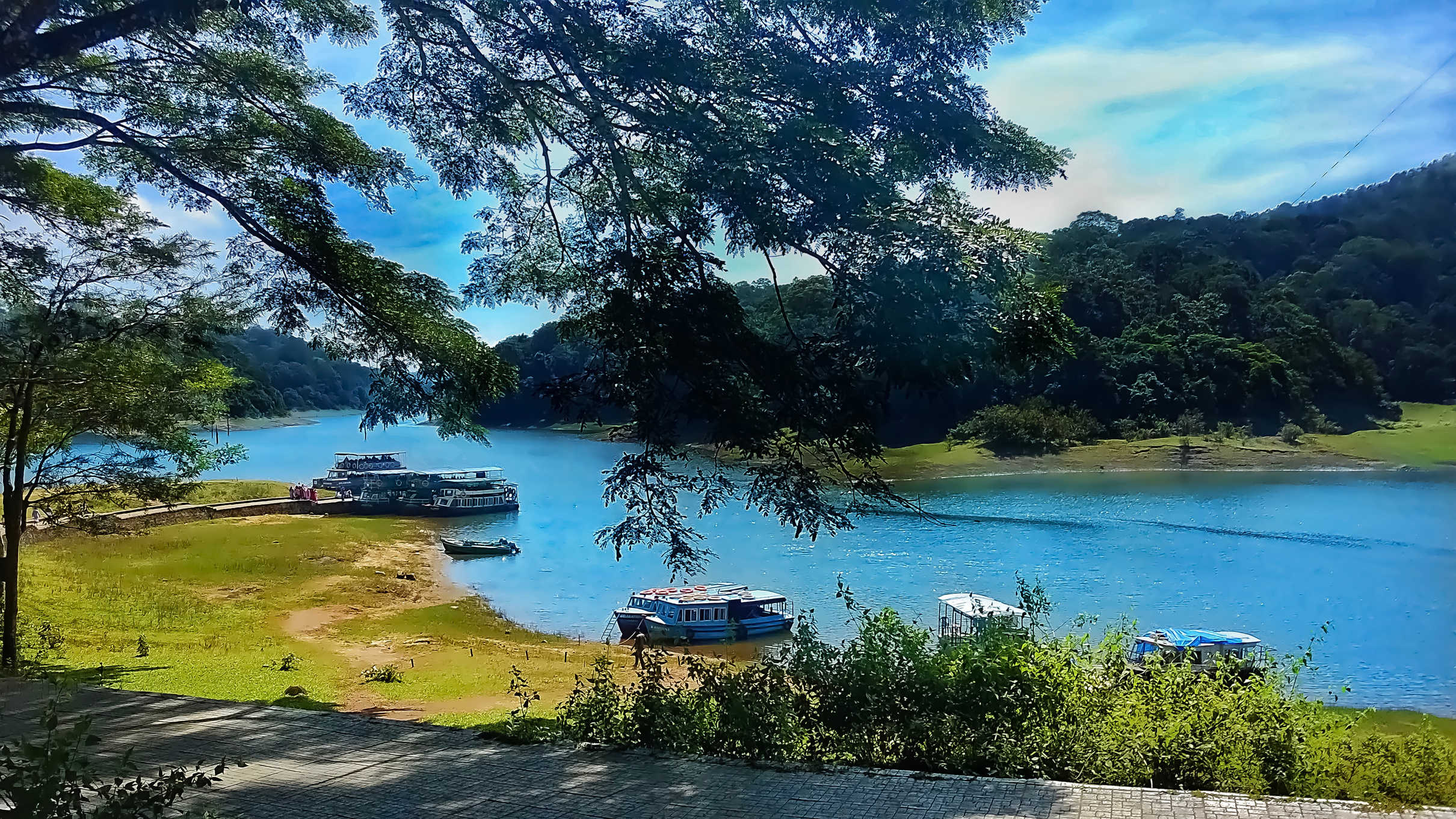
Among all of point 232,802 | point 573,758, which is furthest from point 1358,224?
point 232,802

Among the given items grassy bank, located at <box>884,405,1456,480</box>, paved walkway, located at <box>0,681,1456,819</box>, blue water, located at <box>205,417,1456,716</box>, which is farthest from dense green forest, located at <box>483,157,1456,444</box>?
blue water, located at <box>205,417,1456,716</box>

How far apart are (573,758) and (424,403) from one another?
4712mm

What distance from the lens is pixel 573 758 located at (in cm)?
539

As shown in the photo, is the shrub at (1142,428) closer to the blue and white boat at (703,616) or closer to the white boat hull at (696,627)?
the blue and white boat at (703,616)

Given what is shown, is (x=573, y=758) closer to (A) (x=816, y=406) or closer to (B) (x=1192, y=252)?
(A) (x=816, y=406)

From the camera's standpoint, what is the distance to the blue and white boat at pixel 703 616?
19781 millimetres

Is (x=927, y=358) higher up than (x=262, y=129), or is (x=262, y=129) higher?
(x=262, y=129)

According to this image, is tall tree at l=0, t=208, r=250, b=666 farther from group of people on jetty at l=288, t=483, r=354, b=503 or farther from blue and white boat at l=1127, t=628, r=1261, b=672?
group of people on jetty at l=288, t=483, r=354, b=503

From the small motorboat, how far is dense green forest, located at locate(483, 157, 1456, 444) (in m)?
4.72

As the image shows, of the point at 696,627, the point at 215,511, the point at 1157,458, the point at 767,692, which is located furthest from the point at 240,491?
the point at 767,692

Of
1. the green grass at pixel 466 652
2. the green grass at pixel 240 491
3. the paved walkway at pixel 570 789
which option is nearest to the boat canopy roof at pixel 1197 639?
the green grass at pixel 466 652

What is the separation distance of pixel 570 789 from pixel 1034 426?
140 feet

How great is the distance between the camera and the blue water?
19.0 meters

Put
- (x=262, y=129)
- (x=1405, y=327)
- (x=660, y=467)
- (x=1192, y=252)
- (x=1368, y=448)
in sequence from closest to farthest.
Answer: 1. (x=660, y=467)
2. (x=262, y=129)
3. (x=1405, y=327)
4. (x=1192, y=252)
5. (x=1368, y=448)
